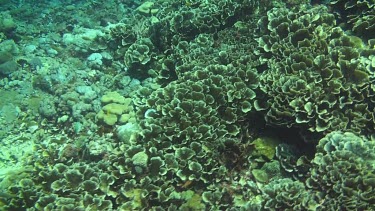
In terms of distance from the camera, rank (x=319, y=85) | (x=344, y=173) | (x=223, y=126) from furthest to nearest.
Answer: (x=223, y=126)
(x=319, y=85)
(x=344, y=173)

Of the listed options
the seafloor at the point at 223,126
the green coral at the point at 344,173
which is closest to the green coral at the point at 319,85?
the seafloor at the point at 223,126

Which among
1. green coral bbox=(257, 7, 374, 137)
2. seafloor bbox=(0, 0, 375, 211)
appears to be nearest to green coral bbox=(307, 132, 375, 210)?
seafloor bbox=(0, 0, 375, 211)

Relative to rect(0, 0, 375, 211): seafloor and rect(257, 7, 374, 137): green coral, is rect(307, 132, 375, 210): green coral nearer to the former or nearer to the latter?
rect(0, 0, 375, 211): seafloor

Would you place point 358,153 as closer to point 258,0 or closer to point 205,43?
point 205,43

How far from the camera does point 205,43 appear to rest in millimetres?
6312

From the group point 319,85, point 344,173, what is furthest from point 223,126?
point 344,173

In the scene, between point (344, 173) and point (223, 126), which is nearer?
point (344, 173)

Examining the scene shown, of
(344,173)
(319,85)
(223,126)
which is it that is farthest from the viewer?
(223,126)

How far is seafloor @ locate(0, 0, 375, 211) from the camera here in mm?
4020

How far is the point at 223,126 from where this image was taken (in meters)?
4.67

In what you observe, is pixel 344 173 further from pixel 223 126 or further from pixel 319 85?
pixel 223 126

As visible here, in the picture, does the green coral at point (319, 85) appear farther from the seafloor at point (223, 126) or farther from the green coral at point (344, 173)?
the green coral at point (344, 173)

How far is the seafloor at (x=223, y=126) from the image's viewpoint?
158 inches

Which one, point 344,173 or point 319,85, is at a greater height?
point 319,85
